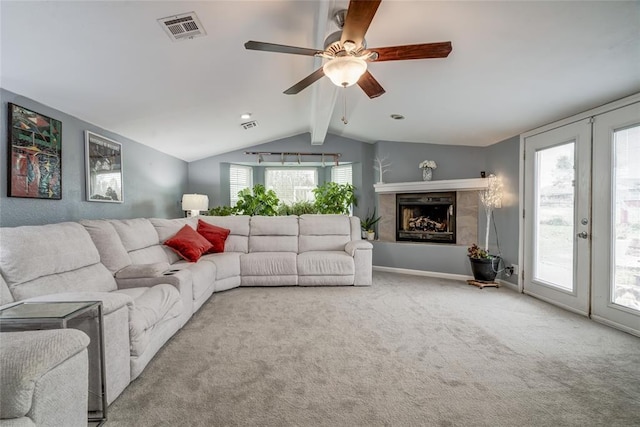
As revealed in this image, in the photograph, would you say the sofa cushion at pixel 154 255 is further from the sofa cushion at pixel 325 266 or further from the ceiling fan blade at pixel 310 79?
the ceiling fan blade at pixel 310 79

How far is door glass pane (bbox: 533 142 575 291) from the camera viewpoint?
3.13 meters

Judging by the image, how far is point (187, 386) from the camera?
1756mm

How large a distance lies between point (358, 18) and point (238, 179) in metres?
4.95

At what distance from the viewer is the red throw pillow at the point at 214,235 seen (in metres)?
4.14

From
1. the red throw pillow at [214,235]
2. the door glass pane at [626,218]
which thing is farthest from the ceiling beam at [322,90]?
the door glass pane at [626,218]

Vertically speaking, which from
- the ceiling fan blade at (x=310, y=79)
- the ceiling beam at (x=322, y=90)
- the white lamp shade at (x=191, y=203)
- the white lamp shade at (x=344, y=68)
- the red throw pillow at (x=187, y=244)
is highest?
the ceiling beam at (x=322, y=90)

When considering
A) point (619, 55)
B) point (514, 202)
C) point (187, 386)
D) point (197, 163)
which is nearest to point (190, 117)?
point (197, 163)

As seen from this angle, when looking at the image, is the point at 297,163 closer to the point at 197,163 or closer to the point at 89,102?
the point at 197,163

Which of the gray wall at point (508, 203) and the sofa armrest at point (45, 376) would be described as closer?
the sofa armrest at point (45, 376)

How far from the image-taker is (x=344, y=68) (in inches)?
76.7

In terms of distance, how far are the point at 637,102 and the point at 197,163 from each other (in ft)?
20.3

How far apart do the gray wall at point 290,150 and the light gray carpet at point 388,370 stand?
122 inches

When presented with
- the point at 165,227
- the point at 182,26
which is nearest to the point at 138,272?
the point at 165,227

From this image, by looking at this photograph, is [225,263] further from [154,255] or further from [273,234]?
[273,234]
